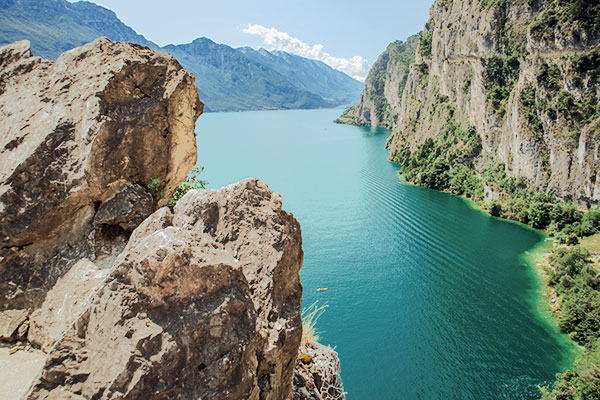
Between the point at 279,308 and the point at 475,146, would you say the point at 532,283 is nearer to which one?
the point at 279,308

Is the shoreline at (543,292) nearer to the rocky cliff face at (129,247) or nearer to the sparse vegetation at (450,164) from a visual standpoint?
the sparse vegetation at (450,164)

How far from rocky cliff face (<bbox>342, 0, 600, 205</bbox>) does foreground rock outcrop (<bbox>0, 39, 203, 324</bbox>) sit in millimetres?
51694

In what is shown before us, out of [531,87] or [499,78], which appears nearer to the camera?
[531,87]

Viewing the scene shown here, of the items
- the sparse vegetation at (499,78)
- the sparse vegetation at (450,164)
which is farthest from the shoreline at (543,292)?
the sparse vegetation at (499,78)

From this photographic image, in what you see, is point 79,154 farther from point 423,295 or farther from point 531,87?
point 531,87

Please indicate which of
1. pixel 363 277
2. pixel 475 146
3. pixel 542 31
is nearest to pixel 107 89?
pixel 363 277

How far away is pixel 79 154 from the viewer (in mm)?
6816

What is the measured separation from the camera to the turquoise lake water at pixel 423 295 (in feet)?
76.9

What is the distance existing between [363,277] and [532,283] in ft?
50.7

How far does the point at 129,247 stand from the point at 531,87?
6346cm

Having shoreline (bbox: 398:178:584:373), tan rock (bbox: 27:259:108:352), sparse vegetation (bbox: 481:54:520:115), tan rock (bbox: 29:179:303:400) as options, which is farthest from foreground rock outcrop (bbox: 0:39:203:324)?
sparse vegetation (bbox: 481:54:520:115)

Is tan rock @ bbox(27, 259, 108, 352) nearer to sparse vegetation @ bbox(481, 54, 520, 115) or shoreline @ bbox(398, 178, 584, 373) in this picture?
shoreline @ bbox(398, 178, 584, 373)

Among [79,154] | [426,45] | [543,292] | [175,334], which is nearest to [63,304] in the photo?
[79,154]

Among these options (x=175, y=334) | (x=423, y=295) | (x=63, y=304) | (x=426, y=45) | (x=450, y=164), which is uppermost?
(x=426, y=45)
